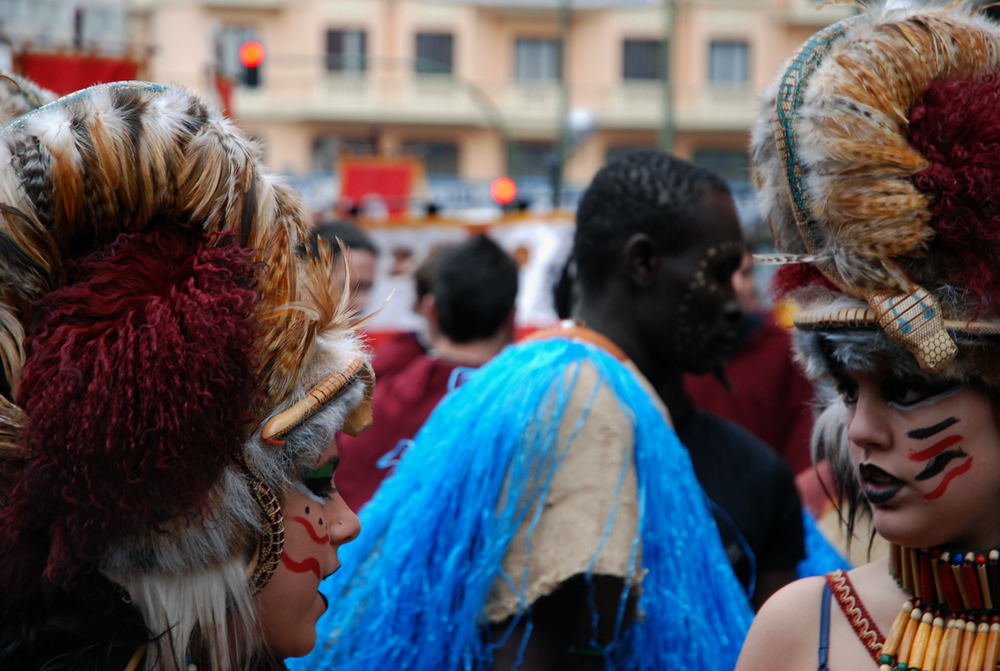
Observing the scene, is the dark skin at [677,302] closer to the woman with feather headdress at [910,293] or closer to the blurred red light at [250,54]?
the woman with feather headdress at [910,293]

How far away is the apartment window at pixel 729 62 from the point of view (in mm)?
34344

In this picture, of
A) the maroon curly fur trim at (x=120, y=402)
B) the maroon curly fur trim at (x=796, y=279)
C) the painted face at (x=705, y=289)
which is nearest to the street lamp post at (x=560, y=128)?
the painted face at (x=705, y=289)

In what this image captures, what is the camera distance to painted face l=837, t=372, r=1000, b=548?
1775mm

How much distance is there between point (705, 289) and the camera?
2.91 metres

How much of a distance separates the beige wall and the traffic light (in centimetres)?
2018

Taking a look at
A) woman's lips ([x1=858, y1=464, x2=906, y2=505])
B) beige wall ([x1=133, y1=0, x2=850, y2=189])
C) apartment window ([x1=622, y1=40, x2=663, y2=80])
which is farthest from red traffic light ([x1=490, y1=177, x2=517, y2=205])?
apartment window ([x1=622, y1=40, x2=663, y2=80])

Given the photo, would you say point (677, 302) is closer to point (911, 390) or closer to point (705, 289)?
point (705, 289)

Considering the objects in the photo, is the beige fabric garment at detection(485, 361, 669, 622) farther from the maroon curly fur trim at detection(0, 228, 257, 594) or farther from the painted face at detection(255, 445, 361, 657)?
the maroon curly fur trim at detection(0, 228, 257, 594)

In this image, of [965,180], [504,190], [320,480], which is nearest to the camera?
[965,180]

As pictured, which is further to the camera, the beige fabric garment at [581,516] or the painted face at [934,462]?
the beige fabric garment at [581,516]

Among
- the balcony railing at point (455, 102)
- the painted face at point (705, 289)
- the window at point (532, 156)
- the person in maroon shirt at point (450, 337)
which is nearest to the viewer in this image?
the painted face at point (705, 289)

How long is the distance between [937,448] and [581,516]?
2.87ft

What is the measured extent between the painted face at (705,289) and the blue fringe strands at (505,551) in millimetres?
291

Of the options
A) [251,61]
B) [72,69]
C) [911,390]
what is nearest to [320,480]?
[911,390]
